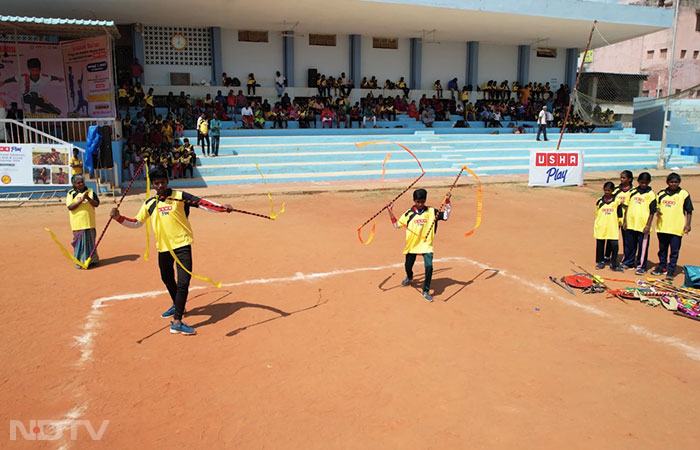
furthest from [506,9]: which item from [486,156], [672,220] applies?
[672,220]

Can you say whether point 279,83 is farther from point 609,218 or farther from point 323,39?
point 609,218

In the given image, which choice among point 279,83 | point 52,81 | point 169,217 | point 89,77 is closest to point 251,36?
point 279,83

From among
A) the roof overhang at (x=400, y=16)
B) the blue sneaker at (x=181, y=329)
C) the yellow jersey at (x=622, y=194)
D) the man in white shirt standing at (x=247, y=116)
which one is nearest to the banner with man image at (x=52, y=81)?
the roof overhang at (x=400, y=16)

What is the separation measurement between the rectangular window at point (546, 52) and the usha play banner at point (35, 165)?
28325 millimetres

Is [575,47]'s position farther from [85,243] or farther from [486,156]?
[85,243]

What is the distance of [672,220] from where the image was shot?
27.0 ft

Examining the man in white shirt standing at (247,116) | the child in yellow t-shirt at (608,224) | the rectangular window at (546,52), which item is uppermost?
the rectangular window at (546,52)

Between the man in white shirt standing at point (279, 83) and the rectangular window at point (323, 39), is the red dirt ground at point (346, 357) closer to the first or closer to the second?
the man in white shirt standing at point (279, 83)

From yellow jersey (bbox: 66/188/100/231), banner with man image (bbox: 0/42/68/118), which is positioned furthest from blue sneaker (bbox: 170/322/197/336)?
banner with man image (bbox: 0/42/68/118)

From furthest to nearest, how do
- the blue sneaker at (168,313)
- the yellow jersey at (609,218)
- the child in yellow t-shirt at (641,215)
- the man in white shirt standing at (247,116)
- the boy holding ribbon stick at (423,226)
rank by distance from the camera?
the man in white shirt standing at (247,116) < the yellow jersey at (609,218) < the child in yellow t-shirt at (641,215) < the boy holding ribbon stick at (423,226) < the blue sneaker at (168,313)

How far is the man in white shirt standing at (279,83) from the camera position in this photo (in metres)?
27.0

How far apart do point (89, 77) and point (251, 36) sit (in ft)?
33.1

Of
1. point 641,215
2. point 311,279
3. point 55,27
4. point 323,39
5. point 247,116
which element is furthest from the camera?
point 323,39

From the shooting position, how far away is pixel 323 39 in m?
28.3
